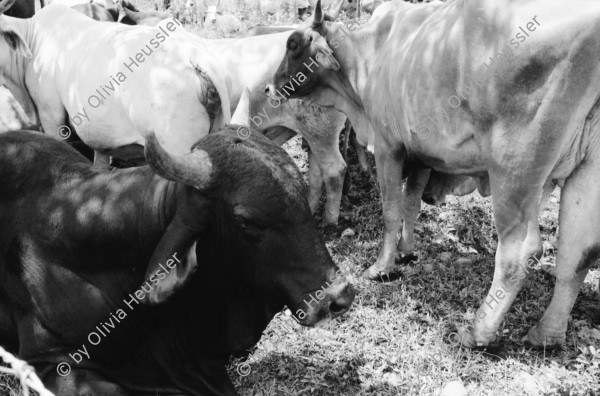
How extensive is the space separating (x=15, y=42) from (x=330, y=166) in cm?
309

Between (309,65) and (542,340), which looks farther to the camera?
(309,65)

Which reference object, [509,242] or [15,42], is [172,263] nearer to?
[509,242]

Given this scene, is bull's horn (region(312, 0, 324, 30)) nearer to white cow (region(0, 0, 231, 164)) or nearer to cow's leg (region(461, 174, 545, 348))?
white cow (region(0, 0, 231, 164))

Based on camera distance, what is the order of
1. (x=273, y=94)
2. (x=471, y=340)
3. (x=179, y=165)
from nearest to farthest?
(x=179, y=165) < (x=471, y=340) < (x=273, y=94)

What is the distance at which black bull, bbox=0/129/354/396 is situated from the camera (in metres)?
2.74

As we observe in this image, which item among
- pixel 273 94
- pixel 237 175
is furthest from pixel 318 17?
pixel 237 175

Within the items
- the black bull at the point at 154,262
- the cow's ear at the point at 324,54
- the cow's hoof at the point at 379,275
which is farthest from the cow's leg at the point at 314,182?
the black bull at the point at 154,262

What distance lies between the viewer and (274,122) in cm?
643

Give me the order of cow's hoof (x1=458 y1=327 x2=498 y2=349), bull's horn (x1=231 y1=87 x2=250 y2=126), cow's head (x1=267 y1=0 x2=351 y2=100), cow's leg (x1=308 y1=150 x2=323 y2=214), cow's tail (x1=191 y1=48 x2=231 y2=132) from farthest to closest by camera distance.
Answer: cow's leg (x1=308 y1=150 x2=323 y2=214) → cow's head (x1=267 y1=0 x2=351 y2=100) → cow's tail (x1=191 y1=48 x2=231 y2=132) → cow's hoof (x1=458 y1=327 x2=498 y2=349) → bull's horn (x1=231 y1=87 x2=250 y2=126)

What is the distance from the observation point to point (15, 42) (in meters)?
6.02

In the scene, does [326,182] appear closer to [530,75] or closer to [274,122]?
[274,122]

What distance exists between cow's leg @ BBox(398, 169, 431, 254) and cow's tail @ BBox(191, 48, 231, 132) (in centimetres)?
169

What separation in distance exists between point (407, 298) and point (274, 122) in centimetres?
235

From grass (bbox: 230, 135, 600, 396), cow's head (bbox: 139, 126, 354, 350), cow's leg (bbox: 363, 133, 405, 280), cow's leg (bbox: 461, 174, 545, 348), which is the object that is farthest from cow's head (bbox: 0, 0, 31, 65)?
cow's leg (bbox: 461, 174, 545, 348)
